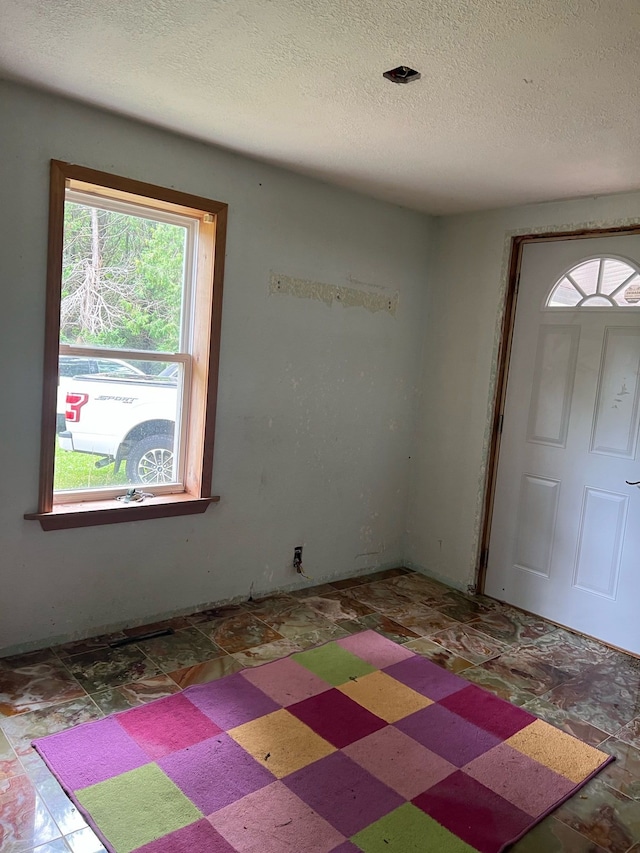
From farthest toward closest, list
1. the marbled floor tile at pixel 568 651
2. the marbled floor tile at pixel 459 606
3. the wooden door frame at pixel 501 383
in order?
the wooden door frame at pixel 501 383
the marbled floor tile at pixel 459 606
the marbled floor tile at pixel 568 651

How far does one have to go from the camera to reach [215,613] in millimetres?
3445

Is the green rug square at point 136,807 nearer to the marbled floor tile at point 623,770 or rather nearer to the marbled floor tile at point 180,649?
the marbled floor tile at point 180,649

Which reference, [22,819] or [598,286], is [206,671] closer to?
→ [22,819]

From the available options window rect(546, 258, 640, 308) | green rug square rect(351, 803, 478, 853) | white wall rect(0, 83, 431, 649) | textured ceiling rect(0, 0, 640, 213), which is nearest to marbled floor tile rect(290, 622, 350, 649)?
white wall rect(0, 83, 431, 649)

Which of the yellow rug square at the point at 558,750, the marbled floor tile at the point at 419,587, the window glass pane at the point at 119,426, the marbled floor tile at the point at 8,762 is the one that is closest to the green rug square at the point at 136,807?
the marbled floor tile at the point at 8,762

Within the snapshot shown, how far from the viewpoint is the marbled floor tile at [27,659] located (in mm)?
2738

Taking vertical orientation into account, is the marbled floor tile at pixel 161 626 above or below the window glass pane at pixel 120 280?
below

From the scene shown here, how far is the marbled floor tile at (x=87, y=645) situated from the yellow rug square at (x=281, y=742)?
0.90m

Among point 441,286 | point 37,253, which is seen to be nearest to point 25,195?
point 37,253

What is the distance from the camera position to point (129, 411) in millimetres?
3172

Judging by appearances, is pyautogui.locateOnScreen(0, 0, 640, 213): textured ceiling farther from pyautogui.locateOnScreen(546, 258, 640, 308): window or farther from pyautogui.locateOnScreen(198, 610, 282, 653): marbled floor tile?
pyautogui.locateOnScreen(198, 610, 282, 653): marbled floor tile

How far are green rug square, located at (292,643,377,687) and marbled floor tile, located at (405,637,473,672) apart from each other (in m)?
0.34

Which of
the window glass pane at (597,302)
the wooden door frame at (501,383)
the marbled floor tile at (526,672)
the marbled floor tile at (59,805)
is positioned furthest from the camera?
the wooden door frame at (501,383)

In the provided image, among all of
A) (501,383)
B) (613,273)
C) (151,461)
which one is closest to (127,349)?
(151,461)
